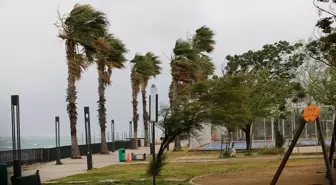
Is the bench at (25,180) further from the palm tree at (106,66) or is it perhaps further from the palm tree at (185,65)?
the palm tree at (185,65)

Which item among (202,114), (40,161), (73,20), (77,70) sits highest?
(73,20)

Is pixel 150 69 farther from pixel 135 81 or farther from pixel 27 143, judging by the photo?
pixel 27 143

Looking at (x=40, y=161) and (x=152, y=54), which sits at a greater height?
(x=152, y=54)

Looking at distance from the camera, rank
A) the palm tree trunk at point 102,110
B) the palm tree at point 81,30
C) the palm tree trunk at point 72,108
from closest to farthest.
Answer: the palm tree at point 81,30 < the palm tree trunk at point 72,108 < the palm tree trunk at point 102,110

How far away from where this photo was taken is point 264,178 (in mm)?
17406

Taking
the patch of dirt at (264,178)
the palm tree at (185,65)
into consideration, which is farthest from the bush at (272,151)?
the patch of dirt at (264,178)

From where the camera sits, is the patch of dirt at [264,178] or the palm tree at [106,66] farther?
the palm tree at [106,66]

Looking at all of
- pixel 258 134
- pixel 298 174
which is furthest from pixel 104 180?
pixel 258 134

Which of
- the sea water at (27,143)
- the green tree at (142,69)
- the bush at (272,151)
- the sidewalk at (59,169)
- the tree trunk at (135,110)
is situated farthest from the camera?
the tree trunk at (135,110)

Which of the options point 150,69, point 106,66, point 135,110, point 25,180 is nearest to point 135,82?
point 150,69

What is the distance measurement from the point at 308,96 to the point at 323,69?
14.1 feet

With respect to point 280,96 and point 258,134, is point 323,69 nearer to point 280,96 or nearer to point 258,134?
point 280,96

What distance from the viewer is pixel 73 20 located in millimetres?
28203

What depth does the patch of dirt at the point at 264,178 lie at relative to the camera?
52.0 feet
